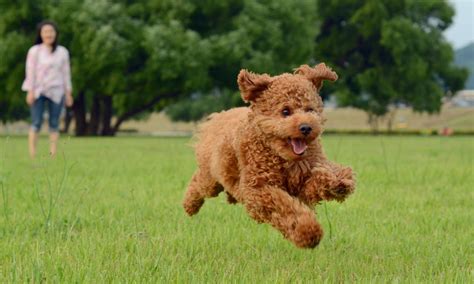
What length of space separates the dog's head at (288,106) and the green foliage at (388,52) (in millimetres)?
42671

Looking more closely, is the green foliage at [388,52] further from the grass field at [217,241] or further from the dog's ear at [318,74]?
the dog's ear at [318,74]

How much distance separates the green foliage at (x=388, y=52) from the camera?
4650cm

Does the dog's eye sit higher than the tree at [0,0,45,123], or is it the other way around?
the tree at [0,0,45,123]

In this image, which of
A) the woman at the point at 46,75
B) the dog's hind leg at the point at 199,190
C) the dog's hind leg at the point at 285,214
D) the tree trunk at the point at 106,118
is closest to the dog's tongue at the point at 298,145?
the dog's hind leg at the point at 285,214

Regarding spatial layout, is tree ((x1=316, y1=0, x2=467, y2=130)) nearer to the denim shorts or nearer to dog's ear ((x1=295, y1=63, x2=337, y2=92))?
the denim shorts

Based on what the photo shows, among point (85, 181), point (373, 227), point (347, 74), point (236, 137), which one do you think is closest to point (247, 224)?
point (373, 227)

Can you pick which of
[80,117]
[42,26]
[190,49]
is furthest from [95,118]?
[42,26]

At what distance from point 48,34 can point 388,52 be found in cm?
3985

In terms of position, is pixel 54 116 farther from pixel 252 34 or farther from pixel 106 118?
pixel 106 118

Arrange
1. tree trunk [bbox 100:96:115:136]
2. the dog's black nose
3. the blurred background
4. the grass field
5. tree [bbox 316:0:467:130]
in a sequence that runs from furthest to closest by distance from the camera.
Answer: tree [bbox 316:0:467:130] → tree trunk [bbox 100:96:115:136] → the blurred background → the dog's black nose → the grass field

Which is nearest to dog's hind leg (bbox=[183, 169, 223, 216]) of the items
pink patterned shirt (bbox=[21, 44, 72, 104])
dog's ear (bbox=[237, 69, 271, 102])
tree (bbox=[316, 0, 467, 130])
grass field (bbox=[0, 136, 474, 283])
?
grass field (bbox=[0, 136, 474, 283])

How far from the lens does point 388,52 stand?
4909 centimetres

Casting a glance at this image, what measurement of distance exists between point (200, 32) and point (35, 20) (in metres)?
9.33

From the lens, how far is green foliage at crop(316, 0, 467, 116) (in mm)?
46500
